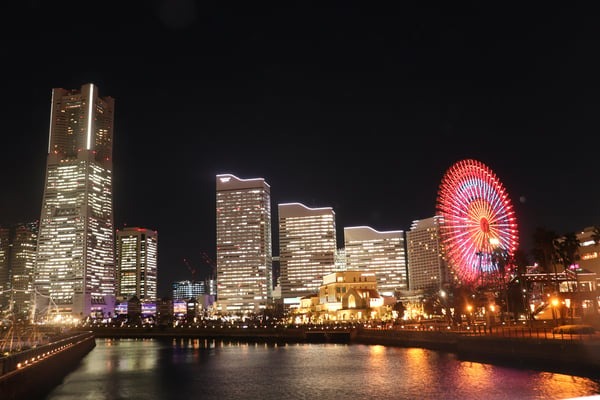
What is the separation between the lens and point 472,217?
89.2 m

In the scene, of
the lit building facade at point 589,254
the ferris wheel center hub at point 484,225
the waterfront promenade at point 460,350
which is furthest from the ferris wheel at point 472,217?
the lit building facade at point 589,254

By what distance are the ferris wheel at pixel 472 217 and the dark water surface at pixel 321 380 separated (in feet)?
65.8

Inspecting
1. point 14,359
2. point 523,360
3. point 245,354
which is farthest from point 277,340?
point 14,359

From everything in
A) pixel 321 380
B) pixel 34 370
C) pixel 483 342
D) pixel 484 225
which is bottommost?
pixel 321 380

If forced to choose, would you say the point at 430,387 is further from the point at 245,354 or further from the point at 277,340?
the point at 277,340

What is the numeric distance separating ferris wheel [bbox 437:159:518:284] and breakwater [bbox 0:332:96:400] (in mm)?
62662

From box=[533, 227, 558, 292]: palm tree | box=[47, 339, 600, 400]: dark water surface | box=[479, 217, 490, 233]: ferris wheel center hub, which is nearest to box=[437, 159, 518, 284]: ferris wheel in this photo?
box=[479, 217, 490, 233]: ferris wheel center hub

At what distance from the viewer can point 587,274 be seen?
367ft

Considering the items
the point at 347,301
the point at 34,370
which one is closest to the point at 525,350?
the point at 34,370

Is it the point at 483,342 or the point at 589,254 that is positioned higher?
the point at 589,254

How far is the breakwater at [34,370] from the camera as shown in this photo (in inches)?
1695

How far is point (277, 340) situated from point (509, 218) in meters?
65.2

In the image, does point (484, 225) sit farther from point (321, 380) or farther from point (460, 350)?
point (321, 380)

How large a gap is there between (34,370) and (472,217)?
2683 inches
